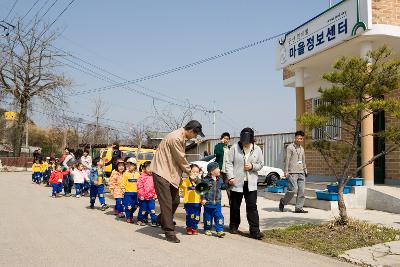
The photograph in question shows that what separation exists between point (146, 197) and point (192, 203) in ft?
4.41

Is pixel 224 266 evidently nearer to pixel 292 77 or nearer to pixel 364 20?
pixel 364 20

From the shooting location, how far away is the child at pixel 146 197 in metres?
8.69

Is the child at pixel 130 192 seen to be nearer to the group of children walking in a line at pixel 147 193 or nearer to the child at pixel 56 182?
the group of children walking in a line at pixel 147 193

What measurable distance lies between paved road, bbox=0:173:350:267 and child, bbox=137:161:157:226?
36 centimetres

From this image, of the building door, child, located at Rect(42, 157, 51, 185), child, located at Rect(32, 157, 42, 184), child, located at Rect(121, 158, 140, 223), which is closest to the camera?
child, located at Rect(121, 158, 140, 223)

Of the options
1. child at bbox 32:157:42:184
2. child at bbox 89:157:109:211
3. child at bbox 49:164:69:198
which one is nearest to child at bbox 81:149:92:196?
child at bbox 49:164:69:198

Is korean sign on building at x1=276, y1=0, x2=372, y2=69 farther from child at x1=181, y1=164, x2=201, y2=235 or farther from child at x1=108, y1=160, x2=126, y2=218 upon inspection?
child at x1=108, y1=160, x2=126, y2=218

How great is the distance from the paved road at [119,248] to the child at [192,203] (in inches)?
8.8

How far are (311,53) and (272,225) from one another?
5998 mm

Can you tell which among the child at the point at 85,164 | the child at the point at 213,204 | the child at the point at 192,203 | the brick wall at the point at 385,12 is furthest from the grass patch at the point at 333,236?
the child at the point at 85,164

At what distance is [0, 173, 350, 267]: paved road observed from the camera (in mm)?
5660

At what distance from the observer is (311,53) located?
501 inches

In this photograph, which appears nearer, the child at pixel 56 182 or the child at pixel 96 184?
the child at pixel 96 184

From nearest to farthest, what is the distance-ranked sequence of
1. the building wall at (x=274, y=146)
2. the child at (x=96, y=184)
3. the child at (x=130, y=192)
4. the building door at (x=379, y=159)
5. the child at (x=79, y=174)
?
the child at (x=130, y=192)
the child at (x=96, y=184)
the building door at (x=379, y=159)
the child at (x=79, y=174)
the building wall at (x=274, y=146)
